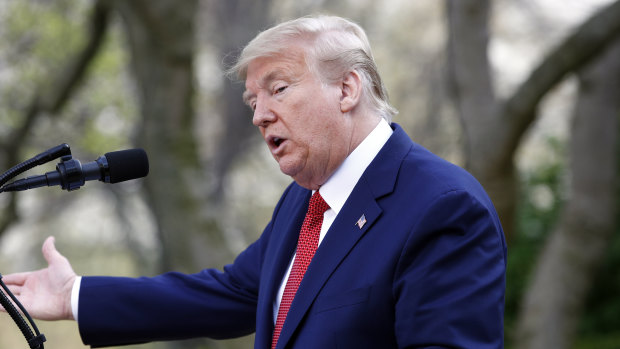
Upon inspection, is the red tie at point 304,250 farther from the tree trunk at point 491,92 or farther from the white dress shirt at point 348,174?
the tree trunk at point 491,92

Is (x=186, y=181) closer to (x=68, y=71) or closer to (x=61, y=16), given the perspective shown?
(x=68, y=71)

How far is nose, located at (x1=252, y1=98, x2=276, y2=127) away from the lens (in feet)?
7.84

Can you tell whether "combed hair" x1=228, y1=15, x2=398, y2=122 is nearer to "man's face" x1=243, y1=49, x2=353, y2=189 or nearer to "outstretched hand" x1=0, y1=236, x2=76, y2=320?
"man's face" x1=243, y1=49, x2=353, y2=189

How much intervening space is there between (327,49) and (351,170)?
382 mm

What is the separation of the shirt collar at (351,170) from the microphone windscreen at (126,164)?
59cm

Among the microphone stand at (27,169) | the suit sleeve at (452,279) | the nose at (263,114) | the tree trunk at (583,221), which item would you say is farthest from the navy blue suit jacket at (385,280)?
the tree trunk at (583,221)

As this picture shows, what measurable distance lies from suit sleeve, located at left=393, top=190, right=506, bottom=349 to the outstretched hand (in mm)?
1197

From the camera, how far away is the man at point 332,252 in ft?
6.63

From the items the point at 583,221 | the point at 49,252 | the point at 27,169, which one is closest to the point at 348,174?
the point at 27,169

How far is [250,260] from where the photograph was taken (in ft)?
9.41

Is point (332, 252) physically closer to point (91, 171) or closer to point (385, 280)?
point (385, 280)

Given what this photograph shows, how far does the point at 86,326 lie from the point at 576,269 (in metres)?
4.45

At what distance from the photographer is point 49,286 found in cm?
263

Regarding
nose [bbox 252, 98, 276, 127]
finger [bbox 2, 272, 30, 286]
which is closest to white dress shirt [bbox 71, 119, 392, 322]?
nose [bbox 252, 98, 276, 127]
